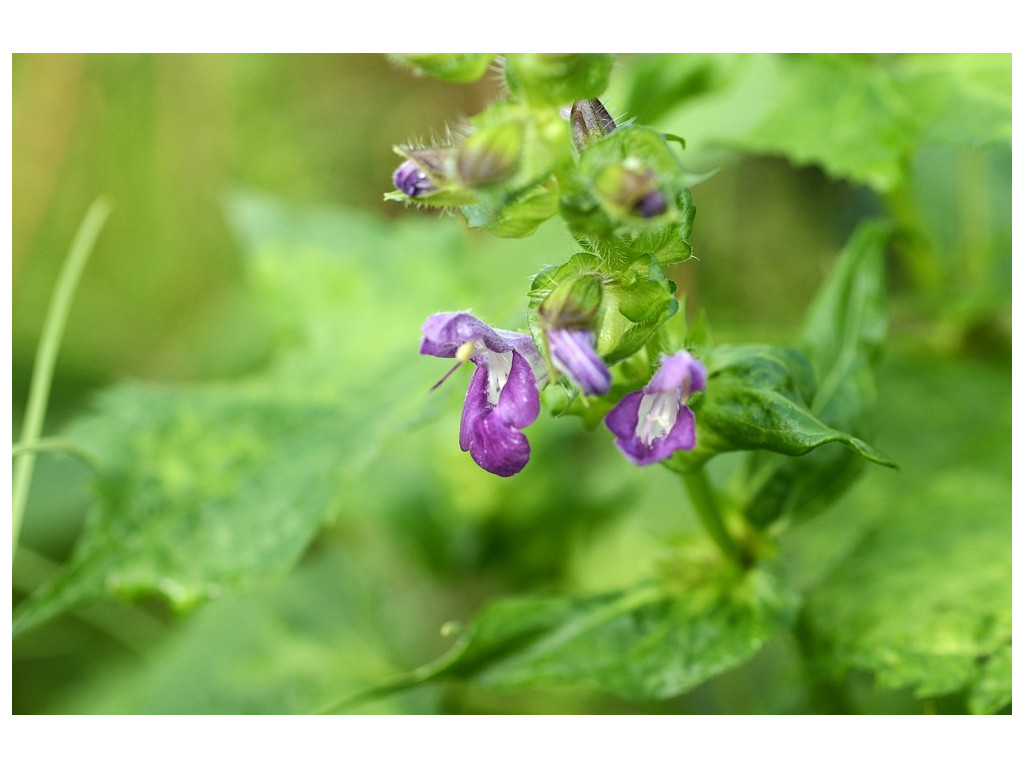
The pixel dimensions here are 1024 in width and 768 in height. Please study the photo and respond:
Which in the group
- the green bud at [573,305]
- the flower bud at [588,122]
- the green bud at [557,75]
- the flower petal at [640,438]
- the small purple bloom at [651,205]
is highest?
the green bud at [557,75]

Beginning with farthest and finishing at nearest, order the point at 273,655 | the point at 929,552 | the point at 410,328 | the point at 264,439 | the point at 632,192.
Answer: the point at 273,655 → the point at 410,328 → the point at 264,439 → the point at 929,552 → the point at 632,192

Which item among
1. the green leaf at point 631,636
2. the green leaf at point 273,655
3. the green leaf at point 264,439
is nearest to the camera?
the green leaf at point 631,636

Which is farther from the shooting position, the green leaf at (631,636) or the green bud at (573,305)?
the green leaf at (631,636)

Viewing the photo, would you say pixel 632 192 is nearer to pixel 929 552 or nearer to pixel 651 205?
pixel 651 205

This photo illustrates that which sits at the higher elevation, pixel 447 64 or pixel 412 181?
pixel 447 64

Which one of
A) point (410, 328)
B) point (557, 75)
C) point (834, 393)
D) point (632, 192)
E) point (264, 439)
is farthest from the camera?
point (410, 328)

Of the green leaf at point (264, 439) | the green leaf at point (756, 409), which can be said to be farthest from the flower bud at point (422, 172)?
the green leaf at point (264, 439)

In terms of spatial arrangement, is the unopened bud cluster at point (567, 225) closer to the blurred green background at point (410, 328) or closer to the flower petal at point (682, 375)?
the flower petal at point (682, 375)

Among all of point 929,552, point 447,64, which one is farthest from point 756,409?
point 929,552

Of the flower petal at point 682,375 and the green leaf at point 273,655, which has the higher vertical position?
the flower petal at point 682,375
